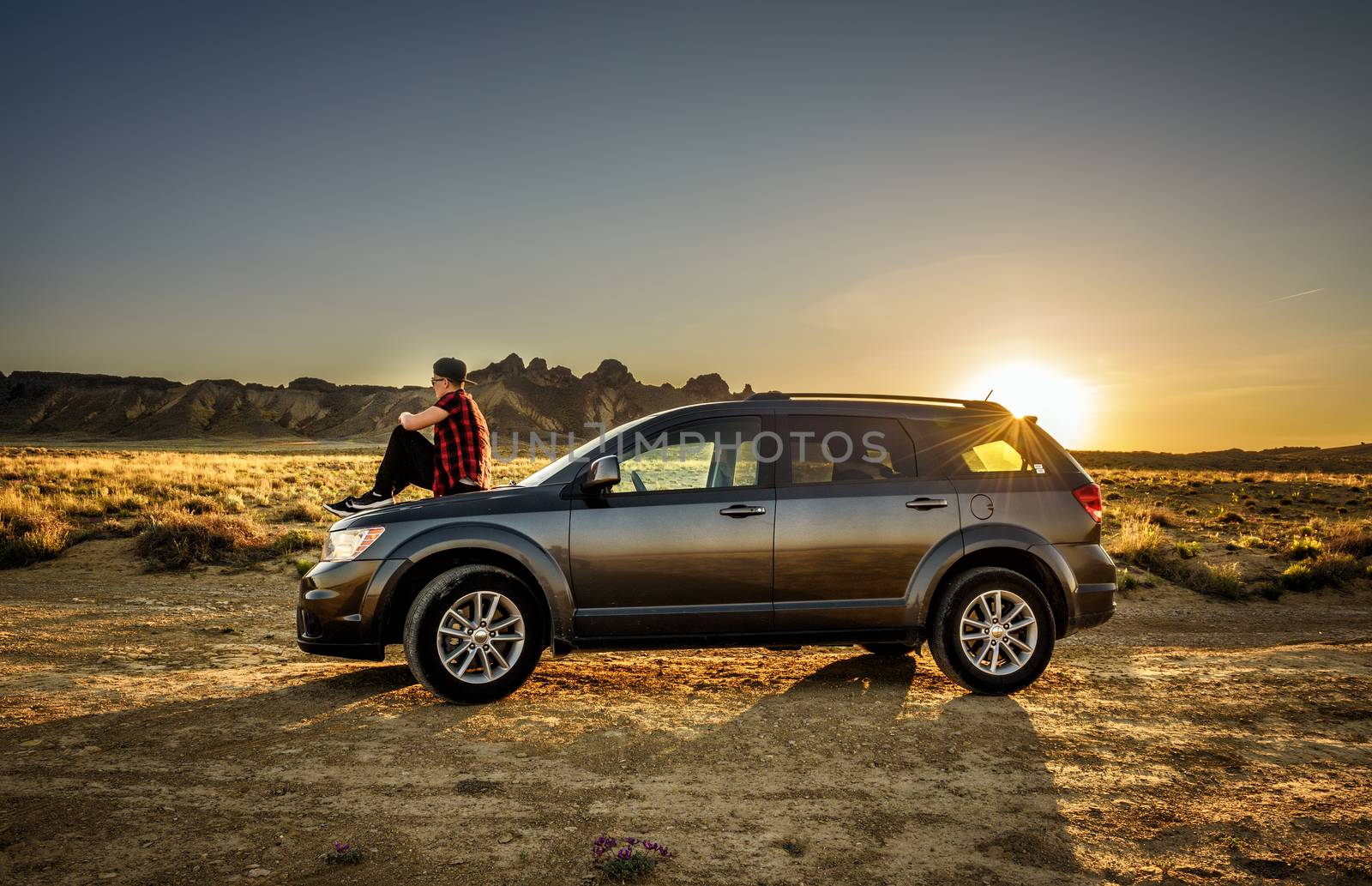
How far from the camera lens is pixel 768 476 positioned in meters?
5.24

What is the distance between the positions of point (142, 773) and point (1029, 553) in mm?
5344

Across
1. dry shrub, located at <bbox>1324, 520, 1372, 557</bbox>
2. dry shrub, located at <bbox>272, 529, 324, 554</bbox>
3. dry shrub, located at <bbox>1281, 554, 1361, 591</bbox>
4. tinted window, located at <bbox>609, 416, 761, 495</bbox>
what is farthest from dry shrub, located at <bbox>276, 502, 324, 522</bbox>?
dry shrub, located at <bbox>1324, 520, 1372, 557</bbox>

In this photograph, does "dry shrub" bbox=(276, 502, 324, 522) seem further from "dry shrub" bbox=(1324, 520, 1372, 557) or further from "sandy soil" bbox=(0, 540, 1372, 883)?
"dry shrub" bbox=(1324, 520, 1372, 557)

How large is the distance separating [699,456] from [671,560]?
825 mm

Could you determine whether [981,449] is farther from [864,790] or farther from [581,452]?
[581,452]

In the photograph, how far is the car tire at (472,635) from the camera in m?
4.91

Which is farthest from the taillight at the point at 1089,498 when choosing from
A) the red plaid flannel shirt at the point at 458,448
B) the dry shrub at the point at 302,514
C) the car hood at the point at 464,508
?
the dry shrub at the point at 302,514

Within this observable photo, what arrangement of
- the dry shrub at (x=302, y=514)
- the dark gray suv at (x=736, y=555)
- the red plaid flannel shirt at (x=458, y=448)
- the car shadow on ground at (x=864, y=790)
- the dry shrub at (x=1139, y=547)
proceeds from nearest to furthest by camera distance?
1. the car shadow on ground at (x=864, y=790)
2. the dark gray suv at (x=736, y=555)
3. the red plaid flannel shirt at (x=458, y=448)
4. the dry shrub at (x=1139, y=547)
5. the dry shrub at (x=302, y=514)

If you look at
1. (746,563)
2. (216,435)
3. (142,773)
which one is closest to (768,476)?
(746,563)

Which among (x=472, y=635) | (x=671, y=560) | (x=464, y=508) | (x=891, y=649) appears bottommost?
(x=891, y=649)

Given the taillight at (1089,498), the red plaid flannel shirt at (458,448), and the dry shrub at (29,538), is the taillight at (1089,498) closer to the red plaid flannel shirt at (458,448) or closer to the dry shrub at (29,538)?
the red plaid flannel shirt at (458,448)

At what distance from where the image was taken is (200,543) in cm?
1217

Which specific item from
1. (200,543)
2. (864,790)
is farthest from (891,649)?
(200,543)

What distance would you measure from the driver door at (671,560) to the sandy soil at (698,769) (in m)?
0.59
